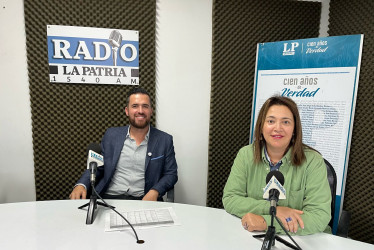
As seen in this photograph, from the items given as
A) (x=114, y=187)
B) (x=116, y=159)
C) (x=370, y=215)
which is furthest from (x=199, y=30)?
(x=370, y=215)

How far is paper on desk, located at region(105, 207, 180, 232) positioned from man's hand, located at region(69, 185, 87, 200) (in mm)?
459

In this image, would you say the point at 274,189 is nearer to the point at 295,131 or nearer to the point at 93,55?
the point at 295,131

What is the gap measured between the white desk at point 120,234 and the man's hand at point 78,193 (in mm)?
280

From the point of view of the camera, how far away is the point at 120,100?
2.79m

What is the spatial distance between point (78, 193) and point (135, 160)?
54 cm

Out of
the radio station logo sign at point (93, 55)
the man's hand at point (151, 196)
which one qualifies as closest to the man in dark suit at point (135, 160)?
the man's hand at point (151, 196)

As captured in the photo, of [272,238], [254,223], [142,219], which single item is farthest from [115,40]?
[272,238]

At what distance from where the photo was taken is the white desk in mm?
1127

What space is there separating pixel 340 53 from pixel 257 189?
171cm

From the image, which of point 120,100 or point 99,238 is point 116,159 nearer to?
point 120,100

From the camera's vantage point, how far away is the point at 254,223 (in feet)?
4.01

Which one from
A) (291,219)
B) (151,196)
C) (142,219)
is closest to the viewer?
(291,219)

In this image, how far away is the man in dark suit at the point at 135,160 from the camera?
217cm

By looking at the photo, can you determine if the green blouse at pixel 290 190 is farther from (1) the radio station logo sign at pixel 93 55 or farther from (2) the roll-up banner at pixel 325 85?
(1) the radio station logo sign at pixel 93 55
